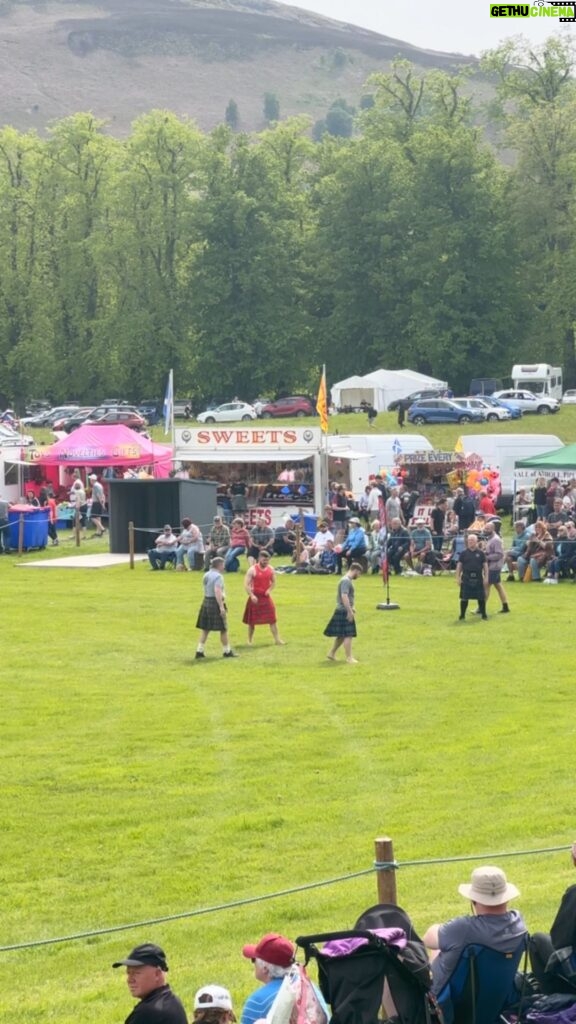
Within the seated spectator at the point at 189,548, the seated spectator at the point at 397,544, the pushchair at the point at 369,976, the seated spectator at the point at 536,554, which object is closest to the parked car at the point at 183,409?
the seated spectator at the point at 189,548

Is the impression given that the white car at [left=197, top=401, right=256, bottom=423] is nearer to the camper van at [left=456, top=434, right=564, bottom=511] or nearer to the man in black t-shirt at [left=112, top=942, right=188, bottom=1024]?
the camper van at [left=456, top=434, right=564, bottom=511]

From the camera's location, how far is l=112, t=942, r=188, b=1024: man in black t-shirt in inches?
293

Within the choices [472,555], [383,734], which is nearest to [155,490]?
[472,555]

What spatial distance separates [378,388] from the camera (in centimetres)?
7325

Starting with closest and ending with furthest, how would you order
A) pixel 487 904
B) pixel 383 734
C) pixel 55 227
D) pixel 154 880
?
1. pixel 487 904
2. pixel 154 880
3. pixel 383 734
4. pixel 55 227

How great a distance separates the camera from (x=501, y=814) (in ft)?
48.7

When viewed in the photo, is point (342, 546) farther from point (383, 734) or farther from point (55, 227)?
point (55, 227)

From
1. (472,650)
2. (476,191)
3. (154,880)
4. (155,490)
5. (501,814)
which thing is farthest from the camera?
(476,191)

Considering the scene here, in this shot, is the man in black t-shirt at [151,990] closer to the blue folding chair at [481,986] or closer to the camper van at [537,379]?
the blue folding chair at [481,986]

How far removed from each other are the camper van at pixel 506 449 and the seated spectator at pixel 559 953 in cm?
3699

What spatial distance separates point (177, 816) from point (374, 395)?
5888 centimetres

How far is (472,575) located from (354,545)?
25.4 ft

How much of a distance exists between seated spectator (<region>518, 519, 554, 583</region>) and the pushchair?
25137mm

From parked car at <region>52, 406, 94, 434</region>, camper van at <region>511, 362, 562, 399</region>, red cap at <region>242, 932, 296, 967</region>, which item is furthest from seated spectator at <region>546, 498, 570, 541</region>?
parked car at <region>52, 406, 94, 434</region>
